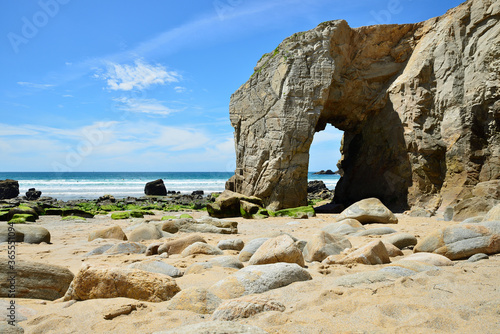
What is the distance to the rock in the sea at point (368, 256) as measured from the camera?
13.9ft

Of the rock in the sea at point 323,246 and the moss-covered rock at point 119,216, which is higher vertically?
the rock in the sea at point 323,246

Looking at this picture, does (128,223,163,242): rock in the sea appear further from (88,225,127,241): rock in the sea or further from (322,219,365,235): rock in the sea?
(322,219,365,235): rock in the sea

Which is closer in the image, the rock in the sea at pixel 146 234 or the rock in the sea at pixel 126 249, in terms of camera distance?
the rock in the sea at pixel 126 249

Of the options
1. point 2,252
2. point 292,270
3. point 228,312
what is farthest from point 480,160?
point 2,252

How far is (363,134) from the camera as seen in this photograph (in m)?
16.3

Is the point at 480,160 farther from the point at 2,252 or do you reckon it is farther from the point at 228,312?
the point at 2,252

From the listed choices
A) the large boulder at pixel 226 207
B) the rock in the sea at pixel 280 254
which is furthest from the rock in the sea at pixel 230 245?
the large boulder at pixel 226 207

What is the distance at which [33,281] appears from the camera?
3340mm

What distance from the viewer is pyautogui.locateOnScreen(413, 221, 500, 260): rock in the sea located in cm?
425

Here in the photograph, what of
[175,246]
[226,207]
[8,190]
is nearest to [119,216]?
[226,207]

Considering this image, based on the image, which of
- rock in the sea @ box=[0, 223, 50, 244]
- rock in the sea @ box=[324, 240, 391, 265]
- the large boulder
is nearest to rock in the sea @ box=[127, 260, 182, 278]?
rock in the sea @ box=[324, 240, 391, 265]

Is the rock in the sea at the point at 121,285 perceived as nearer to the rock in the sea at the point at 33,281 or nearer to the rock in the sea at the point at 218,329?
the rock in the sea at the point at 33,281

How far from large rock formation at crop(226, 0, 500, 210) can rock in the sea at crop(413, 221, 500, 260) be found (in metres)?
7.53

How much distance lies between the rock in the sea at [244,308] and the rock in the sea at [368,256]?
1885 mm
